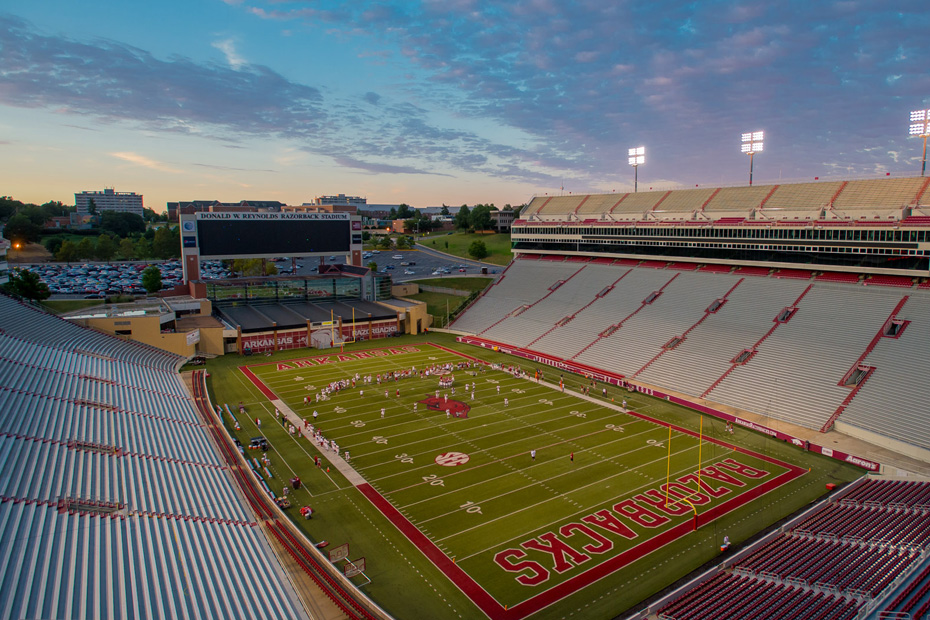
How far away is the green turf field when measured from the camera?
52.8 feet

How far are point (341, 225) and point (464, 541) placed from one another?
4269cm

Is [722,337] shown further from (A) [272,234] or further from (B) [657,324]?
(A) [272,234]

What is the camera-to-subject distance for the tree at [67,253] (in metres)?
97.8

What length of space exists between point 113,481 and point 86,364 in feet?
48.1

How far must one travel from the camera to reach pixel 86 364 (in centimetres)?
2830

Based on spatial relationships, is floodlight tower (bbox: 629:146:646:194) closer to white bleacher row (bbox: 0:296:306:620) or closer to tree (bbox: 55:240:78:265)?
white bleacher row (bbox: 0:296:306:620)

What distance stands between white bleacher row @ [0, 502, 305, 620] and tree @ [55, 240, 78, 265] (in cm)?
10534

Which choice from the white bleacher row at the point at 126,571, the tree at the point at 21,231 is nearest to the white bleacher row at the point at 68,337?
the white bleacher row at the point at 126,571

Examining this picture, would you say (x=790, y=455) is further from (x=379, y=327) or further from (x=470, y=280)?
(x=470, y=280)

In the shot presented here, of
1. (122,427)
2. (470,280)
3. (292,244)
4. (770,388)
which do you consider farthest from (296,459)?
(470,280)

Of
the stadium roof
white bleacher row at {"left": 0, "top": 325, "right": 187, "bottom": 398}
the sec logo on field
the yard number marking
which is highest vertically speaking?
the stadium roof

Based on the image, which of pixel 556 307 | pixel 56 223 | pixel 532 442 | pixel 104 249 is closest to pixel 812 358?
pixel 532 442

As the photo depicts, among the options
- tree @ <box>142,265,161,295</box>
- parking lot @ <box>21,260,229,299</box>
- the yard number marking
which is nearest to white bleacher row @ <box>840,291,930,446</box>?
the yard number marking

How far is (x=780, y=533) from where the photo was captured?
17.6 m
